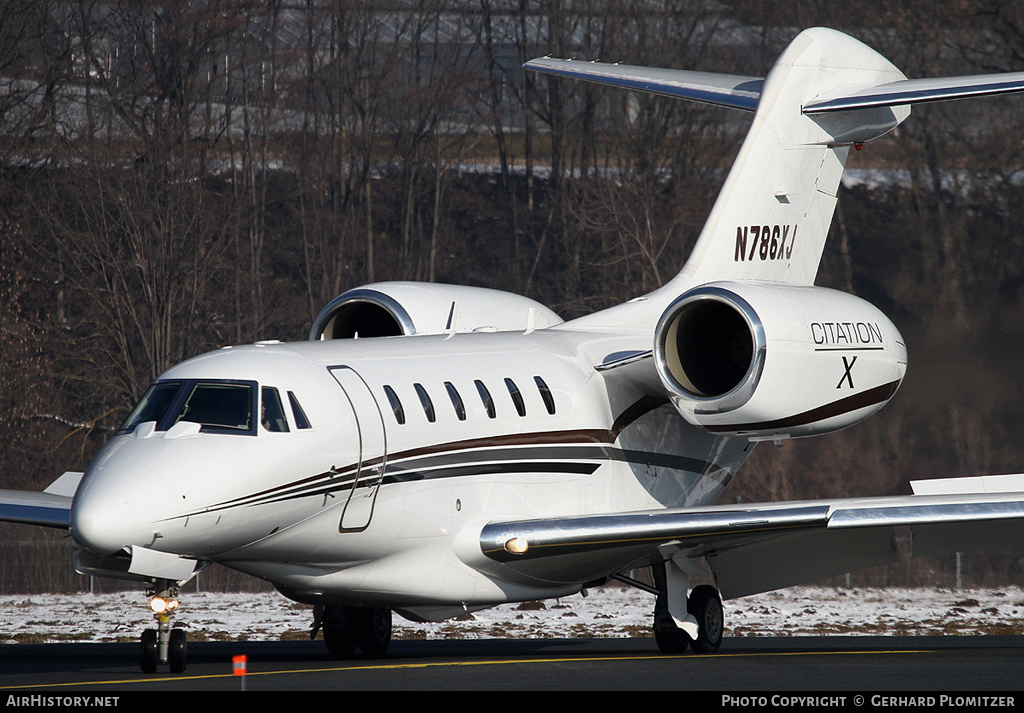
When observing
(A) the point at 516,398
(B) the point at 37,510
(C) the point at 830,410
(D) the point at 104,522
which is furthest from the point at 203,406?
(C) the point at 830,410

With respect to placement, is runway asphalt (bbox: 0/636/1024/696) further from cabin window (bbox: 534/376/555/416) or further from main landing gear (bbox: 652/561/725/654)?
cabin window (bbox: 534/376/555/416)

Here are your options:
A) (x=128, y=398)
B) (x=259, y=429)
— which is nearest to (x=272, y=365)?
(x=259, y=429)

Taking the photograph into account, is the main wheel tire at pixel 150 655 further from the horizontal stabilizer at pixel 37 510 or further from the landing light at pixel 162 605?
the horizontal stabilizer at pixel 37 510

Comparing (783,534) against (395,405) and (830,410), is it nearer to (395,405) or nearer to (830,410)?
(830,410)

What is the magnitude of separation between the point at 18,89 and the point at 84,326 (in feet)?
18.6

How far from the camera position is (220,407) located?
36.2 feet

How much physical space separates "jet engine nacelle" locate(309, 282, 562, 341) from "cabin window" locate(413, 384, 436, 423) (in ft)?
8.09

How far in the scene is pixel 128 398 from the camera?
105 feet

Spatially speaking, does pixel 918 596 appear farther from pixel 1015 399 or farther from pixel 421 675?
pixel 421 675

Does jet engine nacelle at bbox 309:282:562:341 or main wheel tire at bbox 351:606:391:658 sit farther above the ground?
jet engine nacelle at bbox 309:282:562:341

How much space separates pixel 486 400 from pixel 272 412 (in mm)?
2435

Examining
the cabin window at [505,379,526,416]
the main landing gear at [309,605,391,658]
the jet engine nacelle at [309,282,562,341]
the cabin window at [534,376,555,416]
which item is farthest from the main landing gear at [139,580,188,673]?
the jet engine nacelle at [309,282,562,341]

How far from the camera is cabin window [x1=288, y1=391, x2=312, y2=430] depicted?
11.2 metres

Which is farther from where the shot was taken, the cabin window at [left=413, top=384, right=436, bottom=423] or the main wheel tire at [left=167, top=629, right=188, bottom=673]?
the cabin window at [left=413, top=384, right=436, bottom=423]
